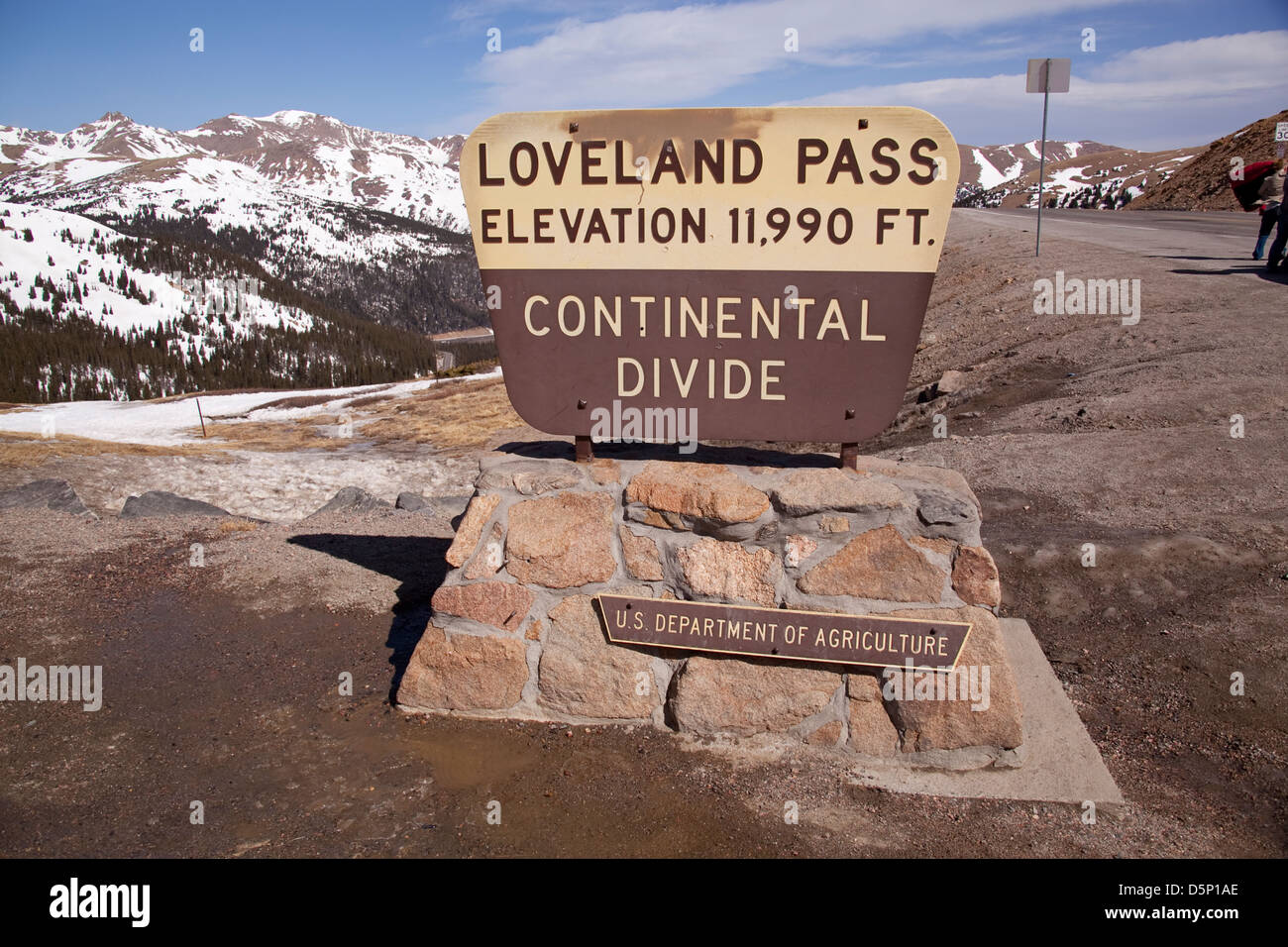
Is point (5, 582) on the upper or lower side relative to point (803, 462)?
lower

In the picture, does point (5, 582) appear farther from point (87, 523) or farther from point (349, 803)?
point (349, 803)

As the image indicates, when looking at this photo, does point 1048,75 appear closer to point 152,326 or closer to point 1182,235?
point 1182,235

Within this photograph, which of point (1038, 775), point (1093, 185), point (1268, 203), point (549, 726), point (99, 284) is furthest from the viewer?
point (99, 284)

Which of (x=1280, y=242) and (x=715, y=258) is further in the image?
(x=1280, y=242)

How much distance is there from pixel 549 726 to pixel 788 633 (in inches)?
46.4

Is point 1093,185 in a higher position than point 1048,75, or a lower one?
higher

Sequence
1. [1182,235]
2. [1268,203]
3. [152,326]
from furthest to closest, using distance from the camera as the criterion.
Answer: [152,326] → [1182,235] → [1268,203]

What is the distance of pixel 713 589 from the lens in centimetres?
356

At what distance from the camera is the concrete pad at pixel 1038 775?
328 centimetres

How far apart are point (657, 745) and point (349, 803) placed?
1278 mm

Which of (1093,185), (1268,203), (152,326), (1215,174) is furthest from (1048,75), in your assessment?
(152,326)

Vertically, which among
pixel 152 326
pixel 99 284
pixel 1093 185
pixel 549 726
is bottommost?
pixel 549 726
